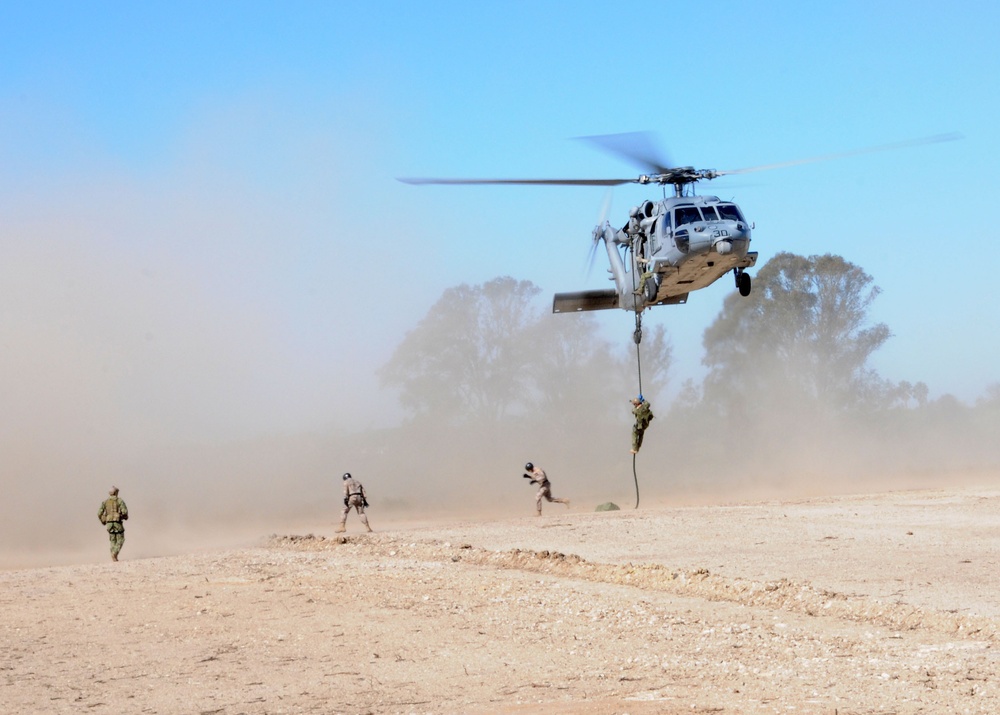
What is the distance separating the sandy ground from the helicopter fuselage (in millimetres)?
4030

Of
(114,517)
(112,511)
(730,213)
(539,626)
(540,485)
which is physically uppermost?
(730,213)

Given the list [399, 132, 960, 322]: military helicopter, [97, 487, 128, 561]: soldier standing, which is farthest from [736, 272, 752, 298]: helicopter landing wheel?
[97, 487, 128, 561]: soldier standing

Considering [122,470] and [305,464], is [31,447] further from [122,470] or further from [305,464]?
[305,464]

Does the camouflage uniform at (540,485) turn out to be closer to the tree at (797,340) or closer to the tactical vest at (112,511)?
the tactical vest at (112,511)

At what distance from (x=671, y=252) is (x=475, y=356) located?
111 feet

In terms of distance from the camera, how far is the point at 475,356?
5097 cm

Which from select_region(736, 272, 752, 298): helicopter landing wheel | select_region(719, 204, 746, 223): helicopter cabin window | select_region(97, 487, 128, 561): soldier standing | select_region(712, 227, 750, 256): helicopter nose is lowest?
select_region(97, 487, 128, 561): soldier standing

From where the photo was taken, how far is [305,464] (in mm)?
45781

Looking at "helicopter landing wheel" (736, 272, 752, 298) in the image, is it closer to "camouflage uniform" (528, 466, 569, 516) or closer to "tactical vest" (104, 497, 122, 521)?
"camouflage uniform" (528, 466, 569, 516)

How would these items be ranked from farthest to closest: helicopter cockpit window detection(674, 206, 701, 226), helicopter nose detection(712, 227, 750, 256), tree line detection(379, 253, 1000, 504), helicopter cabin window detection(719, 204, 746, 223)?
1. tree line detection(379, 253, 1000, 504)
2. helicopter cockpit window detection(674, 206, 701, 226)
3. helicopter cabin window detection(719, 204, 746, 223)
4. helicopter nose detection(712, 227, 750, 256)

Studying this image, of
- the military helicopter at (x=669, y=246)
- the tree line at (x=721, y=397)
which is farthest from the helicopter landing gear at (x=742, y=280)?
the tree line at (x=721, y=397)

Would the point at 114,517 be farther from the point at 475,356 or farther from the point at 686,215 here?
the point at 475,356

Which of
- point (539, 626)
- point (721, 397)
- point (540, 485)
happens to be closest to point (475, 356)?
point (721, 397)

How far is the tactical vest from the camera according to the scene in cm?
2141
